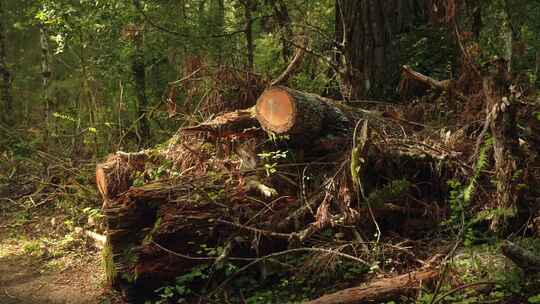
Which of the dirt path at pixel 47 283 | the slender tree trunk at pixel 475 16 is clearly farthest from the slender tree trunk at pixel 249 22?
the dirt path at pixel 47 283

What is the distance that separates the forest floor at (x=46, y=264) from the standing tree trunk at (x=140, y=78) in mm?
2380

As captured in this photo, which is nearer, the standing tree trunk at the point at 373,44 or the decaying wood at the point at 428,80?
the decaying wood at the point at 428,80

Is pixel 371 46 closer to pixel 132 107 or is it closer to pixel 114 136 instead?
pixel 114 136

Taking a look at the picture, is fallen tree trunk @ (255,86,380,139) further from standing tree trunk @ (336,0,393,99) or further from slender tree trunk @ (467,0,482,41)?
slender tree trunk @ (467,0,482,41)

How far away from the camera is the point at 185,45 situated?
1134 cm

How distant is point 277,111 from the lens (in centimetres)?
600

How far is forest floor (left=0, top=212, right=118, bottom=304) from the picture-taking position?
6403 millimetres

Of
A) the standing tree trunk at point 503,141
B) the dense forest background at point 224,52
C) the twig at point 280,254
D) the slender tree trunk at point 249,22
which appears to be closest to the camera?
the standing tree trunk at point 503,141

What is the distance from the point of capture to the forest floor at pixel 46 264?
252 inches

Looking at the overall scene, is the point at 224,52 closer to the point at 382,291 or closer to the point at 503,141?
the point at 503,141

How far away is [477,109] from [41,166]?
877 cm

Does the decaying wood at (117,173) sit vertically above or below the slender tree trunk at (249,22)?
below

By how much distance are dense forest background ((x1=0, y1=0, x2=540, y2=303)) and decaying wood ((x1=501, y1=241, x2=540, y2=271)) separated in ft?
0.59

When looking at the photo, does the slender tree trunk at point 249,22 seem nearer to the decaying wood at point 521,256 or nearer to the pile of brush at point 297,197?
the pile of brush at point 297,197
